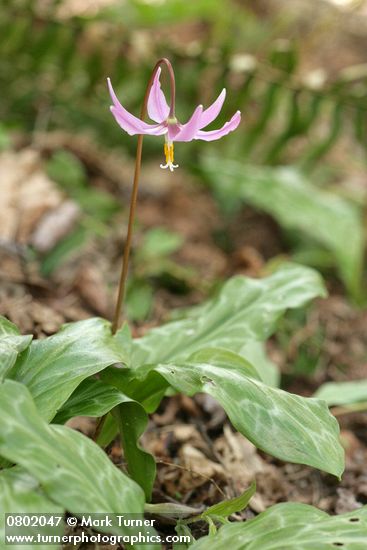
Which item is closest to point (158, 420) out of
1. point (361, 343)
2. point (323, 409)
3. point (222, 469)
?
point (222, 469)

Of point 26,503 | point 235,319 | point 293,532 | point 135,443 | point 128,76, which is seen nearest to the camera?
point 26,503

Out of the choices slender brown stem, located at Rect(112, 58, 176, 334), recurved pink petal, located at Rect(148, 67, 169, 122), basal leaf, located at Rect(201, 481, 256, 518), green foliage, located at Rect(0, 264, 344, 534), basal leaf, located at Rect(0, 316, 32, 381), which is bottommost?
basal leaf, located at Rect(201, 481, 256, 518)

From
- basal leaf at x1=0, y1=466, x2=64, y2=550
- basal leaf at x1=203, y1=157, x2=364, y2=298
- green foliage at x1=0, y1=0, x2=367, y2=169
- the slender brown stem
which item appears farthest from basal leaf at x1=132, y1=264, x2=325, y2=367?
green foliage at x1=0, y1=0, x2=367, y2=169

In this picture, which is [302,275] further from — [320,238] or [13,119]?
[13,119]

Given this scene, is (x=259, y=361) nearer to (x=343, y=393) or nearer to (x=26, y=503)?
(x=343, y=393)

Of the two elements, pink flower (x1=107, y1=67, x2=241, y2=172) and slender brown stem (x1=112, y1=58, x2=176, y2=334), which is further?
slender brown stem (x1=112, y1=58, x2=176, y2=334)

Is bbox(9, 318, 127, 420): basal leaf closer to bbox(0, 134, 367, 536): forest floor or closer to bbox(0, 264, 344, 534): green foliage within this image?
bbox(0, 264, 344, 534): green foliage

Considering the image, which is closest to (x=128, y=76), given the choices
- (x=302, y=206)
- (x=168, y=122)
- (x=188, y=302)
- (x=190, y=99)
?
(x=190, y=99)
